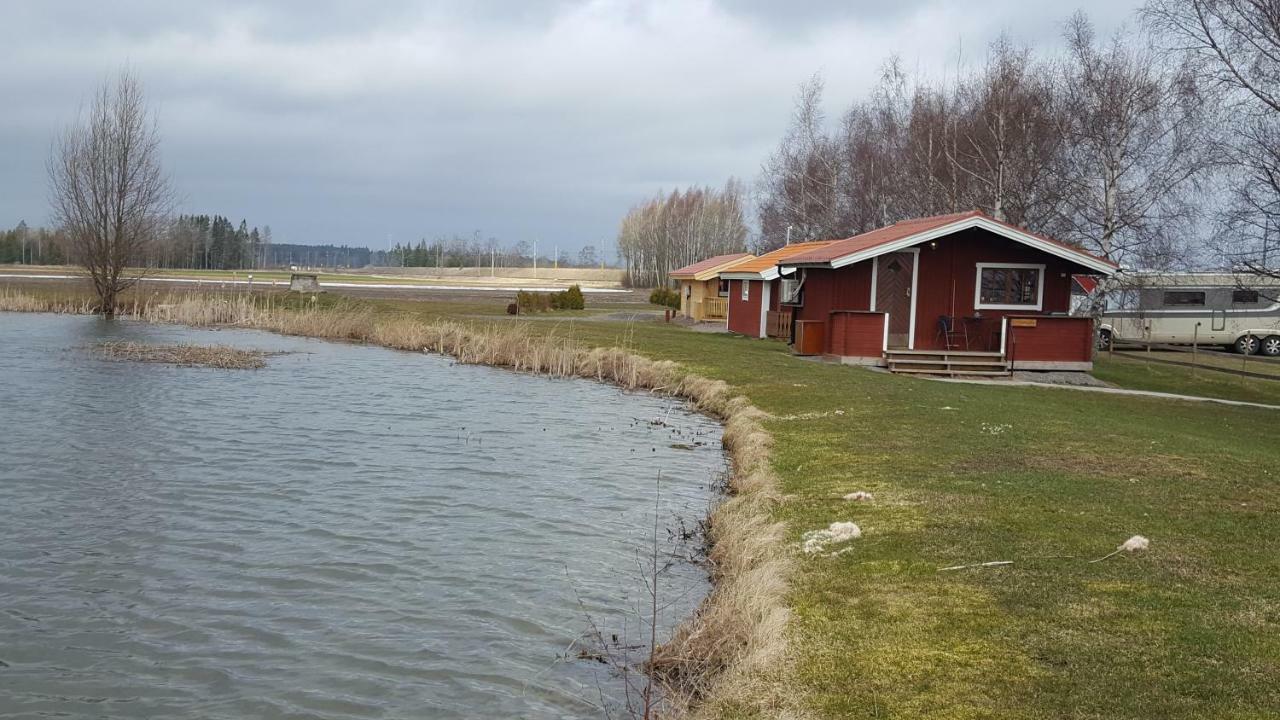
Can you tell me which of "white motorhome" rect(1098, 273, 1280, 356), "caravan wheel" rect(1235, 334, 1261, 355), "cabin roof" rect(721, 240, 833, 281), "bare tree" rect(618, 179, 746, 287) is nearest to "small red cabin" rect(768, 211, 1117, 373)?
"cabin roof" rect(721, 240, 833, 281)

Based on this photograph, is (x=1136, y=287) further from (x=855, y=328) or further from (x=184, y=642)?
(x=184, y=642)

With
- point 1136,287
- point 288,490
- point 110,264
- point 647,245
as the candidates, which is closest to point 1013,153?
point 1136,287

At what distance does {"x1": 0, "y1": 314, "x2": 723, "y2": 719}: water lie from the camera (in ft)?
26.7

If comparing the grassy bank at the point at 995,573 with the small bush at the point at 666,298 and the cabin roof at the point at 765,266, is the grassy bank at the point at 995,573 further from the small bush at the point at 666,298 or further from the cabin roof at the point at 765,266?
the small bush at the point at 666,298

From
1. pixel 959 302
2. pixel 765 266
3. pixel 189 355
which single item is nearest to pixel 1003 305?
pixel 959 302

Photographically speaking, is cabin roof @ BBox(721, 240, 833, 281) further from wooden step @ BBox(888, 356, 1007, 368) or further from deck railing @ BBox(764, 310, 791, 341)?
wooden step @ BBox(888, 356, 1007, 368)

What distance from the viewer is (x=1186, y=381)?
97.0 ft

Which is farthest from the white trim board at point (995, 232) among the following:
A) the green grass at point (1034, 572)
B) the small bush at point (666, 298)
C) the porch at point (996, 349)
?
the small bush at point (666, 298)

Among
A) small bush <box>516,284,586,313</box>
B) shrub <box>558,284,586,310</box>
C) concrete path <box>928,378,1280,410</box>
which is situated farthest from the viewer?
shrub <box>558,284,586,310</box>

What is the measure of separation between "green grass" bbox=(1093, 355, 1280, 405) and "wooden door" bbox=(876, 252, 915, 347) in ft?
18.3

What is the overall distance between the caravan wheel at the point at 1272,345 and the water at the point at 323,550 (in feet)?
103

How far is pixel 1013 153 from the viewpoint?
40.2 m

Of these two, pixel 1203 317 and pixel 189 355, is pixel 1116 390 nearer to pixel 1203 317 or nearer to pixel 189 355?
pixel 1203 317

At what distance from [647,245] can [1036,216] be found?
242ft
